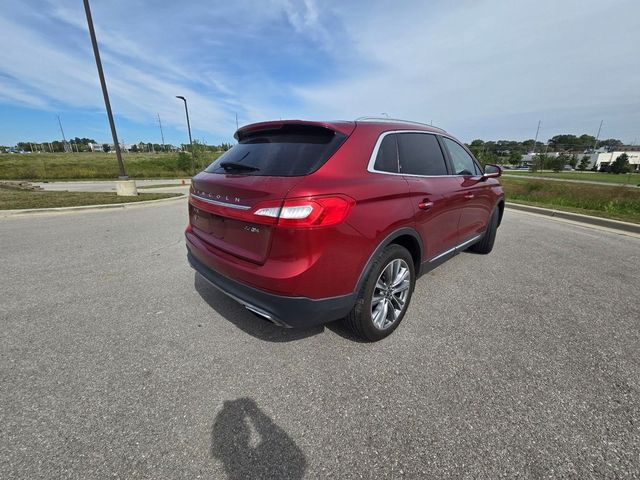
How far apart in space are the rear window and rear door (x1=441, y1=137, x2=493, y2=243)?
1.84 meters

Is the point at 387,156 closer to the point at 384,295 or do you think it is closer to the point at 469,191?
the point at 384,295

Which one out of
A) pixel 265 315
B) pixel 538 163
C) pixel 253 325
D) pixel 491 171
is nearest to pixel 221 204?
pixel 265 315

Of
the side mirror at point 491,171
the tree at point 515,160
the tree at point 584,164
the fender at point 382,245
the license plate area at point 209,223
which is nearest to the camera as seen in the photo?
the fender at point 382,245

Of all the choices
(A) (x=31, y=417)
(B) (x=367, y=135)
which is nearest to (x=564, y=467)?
(B) (x=367, y=135)

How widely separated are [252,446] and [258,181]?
159 centimetres

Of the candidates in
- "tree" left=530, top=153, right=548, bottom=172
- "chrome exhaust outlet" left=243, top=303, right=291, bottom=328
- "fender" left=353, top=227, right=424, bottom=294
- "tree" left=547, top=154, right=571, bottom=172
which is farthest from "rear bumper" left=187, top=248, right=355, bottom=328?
"tree" left=547, top=154, right=571, bottom=172

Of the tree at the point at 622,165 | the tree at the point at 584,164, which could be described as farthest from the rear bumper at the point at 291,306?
the tree at the point at 584,164

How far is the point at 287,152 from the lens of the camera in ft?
7.27

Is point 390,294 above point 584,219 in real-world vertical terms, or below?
above

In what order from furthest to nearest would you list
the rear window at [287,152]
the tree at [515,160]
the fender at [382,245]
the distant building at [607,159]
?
the tree at [515,160] < the distant building at [607,159] < the fender at [382,245] < the rear window at [287,152]

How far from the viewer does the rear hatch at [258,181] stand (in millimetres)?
1956

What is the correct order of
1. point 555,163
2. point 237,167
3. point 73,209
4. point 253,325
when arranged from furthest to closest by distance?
point 555,163 → point 73,209 → point 253,325 → point 237,167

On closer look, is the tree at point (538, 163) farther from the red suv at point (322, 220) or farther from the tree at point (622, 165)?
the red suv at point (322, 220)

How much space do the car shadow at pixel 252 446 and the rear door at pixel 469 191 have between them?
2.86 m
